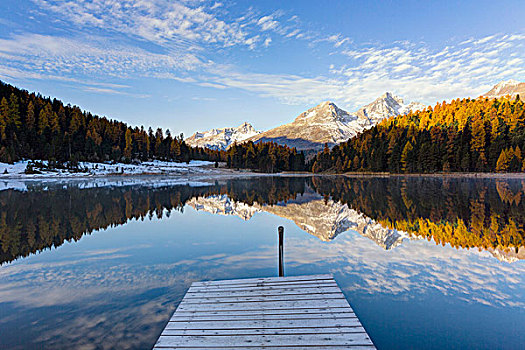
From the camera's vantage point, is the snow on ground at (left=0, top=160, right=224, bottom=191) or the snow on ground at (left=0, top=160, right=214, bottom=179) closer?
the snow on ground at (left=0, top=160, right=224, bottom=191)

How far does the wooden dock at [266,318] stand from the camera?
234 inches

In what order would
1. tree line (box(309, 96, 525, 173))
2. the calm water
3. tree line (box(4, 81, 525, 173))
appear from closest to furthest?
the calm water, tree line (box(4, 81, 525, 173)), tree line (box(309, 96, 525, 173))

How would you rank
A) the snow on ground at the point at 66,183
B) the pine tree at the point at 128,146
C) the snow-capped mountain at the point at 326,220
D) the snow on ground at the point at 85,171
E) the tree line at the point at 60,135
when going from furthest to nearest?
1. the pine tree at the point at 128,146
2. the tree line at the point at 60,135
3. the snow on ground at the point at 85,171
4. the snow on ground at the point at 66,183
5. the snow-capped mountain at the point at 326,220

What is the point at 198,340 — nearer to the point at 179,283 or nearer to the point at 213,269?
the point at 179,283

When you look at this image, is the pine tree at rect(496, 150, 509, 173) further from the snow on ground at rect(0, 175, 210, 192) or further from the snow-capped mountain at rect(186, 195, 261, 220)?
the snow-capped mountain at rect(186, 195, 261, 220)

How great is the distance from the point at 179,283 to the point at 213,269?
5.68 ft

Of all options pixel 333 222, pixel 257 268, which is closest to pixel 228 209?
pixel 333 222

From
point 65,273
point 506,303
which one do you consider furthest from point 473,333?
point 65,273

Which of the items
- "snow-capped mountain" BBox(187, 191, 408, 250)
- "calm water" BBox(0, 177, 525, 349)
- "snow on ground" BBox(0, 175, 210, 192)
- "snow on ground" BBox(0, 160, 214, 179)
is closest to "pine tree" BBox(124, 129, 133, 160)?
"snow on ground" BBox(0, 160, 214, 179)

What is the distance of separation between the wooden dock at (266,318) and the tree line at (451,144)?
374ft

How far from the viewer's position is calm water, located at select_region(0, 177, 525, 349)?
7.49m

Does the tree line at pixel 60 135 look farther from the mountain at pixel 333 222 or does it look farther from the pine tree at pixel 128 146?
the mountain at pixel 333 222

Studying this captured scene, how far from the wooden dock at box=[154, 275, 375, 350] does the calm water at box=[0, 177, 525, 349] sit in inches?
40.0

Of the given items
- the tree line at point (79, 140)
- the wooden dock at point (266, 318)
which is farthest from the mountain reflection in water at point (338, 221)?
the tree line at point (79, 140)
